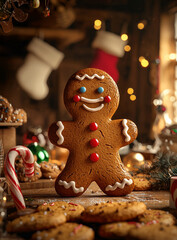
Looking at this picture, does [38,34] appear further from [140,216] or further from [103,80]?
[140,216]

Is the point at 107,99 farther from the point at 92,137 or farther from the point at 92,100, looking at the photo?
the point at 92,137

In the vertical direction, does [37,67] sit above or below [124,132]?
above

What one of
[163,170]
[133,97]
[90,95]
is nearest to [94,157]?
[90,95]

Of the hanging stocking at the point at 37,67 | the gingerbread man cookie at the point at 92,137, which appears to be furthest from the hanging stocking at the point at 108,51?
the gingerbread man cookie at the point at 92,137

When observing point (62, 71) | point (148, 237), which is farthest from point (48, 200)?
point (62, 71)

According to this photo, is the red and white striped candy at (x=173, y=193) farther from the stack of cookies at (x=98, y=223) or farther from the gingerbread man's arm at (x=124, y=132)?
the gingerbread man's arm at (x=124, y=132)

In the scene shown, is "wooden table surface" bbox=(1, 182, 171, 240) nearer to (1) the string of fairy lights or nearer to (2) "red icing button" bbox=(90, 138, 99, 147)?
(2) "red icing button" bbox=(90, 138, 99, 147)
